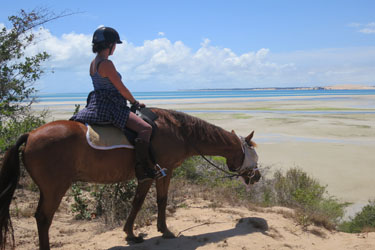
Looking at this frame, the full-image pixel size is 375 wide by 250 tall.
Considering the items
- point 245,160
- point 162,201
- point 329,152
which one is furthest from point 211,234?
point 329,152

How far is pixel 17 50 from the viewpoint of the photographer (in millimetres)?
8570

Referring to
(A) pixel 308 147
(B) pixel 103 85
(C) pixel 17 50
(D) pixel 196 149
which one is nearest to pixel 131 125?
(B) pixel 103 85

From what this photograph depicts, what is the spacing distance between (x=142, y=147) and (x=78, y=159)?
2.69ft

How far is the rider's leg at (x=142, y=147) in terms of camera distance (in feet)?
14.3

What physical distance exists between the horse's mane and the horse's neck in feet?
0.06

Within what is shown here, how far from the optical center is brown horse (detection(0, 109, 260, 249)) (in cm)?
383

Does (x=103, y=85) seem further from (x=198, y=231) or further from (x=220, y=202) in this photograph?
(x=220, y=202)

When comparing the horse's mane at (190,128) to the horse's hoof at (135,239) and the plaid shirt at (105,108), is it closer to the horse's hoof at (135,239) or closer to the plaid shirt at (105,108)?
the plaid shirt at (105,108)

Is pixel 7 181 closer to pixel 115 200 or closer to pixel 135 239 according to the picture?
pixel 135 239

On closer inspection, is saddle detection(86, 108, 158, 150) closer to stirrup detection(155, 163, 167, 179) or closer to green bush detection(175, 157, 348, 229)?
stirrup detection(155, 163, 167, 179)

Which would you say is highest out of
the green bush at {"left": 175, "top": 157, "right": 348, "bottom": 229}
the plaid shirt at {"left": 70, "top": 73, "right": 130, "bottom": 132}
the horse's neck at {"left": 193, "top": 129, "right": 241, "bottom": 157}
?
the plaid shirt at {"left": 70, "top": 73, "right": 130, "bottom": 132}

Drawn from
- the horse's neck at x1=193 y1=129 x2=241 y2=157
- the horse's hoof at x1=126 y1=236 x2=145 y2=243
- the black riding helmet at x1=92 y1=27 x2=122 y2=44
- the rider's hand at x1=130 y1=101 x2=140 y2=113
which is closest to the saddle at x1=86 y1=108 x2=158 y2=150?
the rider's hand at x1=130 y1=101 x2=140 y2=113

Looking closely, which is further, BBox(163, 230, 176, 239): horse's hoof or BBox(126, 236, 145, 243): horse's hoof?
BBox(163, 230, 176, 239): horse's hoof

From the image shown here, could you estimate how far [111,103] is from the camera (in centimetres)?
437
